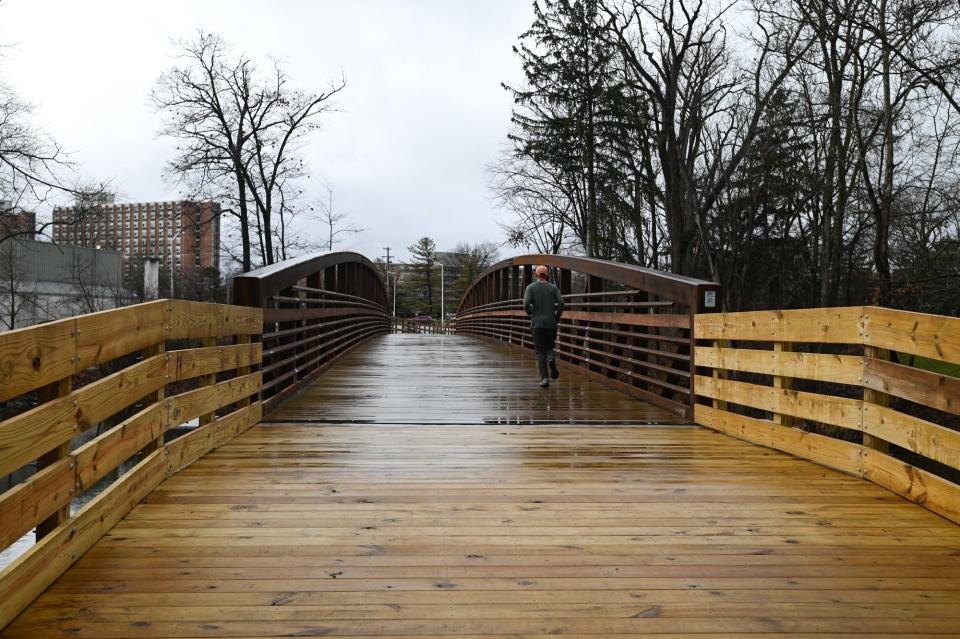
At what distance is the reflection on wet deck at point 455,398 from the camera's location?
6.77 m

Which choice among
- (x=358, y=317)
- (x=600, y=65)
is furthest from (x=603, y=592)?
(x=600, y=65)

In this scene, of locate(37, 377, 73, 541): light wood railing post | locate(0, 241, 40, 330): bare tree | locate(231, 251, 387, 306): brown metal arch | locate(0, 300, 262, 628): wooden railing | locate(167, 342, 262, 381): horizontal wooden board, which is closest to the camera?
locate(0, 300, 262, 628): wooden railing

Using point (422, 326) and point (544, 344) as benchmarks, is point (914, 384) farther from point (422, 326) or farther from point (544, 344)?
point (422, 326)

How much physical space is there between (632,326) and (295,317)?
12.0 ft

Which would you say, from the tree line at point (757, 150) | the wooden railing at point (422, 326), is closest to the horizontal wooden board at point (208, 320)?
the tree line at point (757, 150)

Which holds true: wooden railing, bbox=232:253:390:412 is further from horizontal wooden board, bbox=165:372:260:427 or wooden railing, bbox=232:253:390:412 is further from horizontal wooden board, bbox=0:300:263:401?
horizontal wooden board, bbox=0:300:263:401

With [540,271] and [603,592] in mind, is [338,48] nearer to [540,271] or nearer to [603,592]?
[540,271]

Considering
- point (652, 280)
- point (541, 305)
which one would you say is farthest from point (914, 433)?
point (541, 305)

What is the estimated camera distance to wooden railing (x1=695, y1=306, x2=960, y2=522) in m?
3.68

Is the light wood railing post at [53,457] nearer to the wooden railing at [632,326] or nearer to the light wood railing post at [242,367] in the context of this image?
the light wood railing post at [242,367]

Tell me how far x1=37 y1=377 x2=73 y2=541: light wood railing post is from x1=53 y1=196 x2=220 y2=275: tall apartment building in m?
24.2

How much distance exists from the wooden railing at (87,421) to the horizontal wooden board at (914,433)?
3616 mm

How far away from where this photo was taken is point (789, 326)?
17.1 feet

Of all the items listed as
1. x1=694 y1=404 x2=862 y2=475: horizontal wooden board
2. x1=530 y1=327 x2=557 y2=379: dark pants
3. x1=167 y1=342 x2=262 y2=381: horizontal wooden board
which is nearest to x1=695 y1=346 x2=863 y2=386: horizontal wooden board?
x1=694 y1=404 x2=862 y2=475: horizontal wooden board
